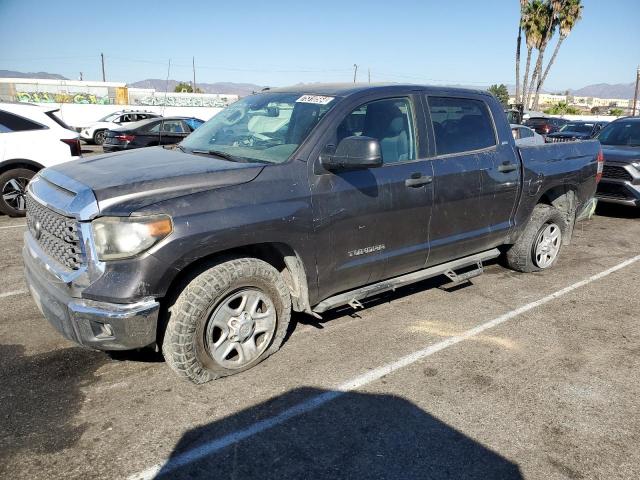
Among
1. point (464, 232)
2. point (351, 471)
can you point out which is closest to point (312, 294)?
point (351, 471)

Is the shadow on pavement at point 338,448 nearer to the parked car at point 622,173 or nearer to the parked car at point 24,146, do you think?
the parked car at point 24,146

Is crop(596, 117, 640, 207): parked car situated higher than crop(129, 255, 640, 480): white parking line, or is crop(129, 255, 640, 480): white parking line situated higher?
crop(596, 117, 640, 207): parked car

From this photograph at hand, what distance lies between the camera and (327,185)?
11.5 ft

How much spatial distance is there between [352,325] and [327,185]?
1.35 metres

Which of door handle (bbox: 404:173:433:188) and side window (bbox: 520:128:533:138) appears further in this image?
side window (bbox: 520:128:533:138)

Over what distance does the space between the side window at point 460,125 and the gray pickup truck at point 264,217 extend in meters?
0.02

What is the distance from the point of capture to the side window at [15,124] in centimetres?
766

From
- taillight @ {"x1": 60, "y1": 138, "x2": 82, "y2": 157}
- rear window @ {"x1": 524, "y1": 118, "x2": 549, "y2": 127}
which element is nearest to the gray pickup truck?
taillight @ {"x1": 60, "y1": 138, "x2": 82, "y2": 157}

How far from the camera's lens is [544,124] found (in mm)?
24781

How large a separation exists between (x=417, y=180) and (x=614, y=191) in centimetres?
620

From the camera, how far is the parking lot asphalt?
2.62m

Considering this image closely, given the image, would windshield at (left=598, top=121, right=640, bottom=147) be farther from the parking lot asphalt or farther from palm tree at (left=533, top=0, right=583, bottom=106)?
palm tree at (left=533, top=0, right=583, bottom=106)

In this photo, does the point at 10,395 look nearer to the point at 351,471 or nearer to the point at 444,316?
the point at 351,471

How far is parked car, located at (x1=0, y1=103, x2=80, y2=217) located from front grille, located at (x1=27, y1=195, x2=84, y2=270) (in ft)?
15.9
